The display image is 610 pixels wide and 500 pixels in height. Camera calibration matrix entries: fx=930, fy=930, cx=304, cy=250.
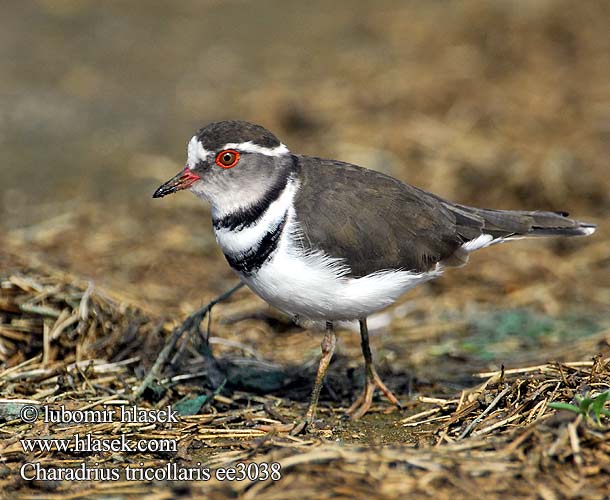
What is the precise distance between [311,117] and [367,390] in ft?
18.5

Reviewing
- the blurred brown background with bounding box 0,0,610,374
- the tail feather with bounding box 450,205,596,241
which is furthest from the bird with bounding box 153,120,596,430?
the blurred brown background with bounding box 0,0,610,374

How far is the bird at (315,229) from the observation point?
5.31 meters

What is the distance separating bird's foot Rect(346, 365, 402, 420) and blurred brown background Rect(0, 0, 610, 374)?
987 millimetres

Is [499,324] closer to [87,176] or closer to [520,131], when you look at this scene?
[520,131]

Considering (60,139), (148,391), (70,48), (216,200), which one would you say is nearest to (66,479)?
(148,391)

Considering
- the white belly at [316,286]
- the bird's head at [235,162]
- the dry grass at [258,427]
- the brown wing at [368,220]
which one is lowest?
the dry grass at [258,427]

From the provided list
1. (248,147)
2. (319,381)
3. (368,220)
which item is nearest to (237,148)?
(248,147)

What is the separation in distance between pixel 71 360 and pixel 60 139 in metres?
5.36

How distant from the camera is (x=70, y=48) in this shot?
1278 centimetres

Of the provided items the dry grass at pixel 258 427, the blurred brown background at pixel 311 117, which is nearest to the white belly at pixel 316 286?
the dry grass at pixel 258 427

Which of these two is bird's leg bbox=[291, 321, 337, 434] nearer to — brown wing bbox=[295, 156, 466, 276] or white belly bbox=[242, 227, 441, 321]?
white belly bbox=[242, 227, 441, 321]

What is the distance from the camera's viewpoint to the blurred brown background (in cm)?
813

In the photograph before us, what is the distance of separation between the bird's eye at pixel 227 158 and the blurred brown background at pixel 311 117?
1868mm

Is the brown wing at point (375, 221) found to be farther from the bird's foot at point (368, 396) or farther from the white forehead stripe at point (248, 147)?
the bird's foot at point (368, 396)
